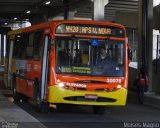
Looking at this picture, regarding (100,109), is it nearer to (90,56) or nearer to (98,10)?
(90,56)

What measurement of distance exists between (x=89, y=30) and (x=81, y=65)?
4.17ft

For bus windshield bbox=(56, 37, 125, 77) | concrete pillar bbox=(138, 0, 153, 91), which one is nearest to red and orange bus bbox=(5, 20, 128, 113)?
bus windshield bbox=(56, 37, 125, 77)

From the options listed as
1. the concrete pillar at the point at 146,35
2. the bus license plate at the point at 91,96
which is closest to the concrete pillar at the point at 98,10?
the concrete pillar at the point at 146,35

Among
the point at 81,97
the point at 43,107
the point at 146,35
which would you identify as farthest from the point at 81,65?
the point at 146,35

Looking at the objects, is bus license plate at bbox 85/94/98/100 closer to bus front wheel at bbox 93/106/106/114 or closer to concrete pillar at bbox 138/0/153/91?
bus front wheel at bbox 93/106/106/114

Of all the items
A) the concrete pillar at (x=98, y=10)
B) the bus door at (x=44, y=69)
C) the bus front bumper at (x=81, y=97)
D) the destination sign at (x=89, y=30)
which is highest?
the concrete pillar at (x=98, y=10)

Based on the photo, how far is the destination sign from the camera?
59.0 ft

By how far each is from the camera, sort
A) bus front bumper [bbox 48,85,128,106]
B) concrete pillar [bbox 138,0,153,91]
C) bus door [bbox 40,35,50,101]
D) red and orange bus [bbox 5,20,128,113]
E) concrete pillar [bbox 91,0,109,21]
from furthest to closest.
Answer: concrete pillar [bbox 91,0,109,21]
concrete pillar [bbox 138,0,153,91]
bus door [bbox 40,35,50,101]
red and orange bus [bbox 5,20,128,113]
bus front bumper [bbox 48,85,128,106]

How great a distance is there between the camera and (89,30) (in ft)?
60.0

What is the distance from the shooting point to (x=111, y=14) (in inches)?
2413

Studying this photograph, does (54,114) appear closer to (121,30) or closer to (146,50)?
(121,30)

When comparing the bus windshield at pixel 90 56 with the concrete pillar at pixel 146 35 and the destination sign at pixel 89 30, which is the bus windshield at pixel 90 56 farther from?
the concrete pillar at pixel 146 35

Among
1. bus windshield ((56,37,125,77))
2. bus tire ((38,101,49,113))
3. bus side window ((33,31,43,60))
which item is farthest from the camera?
bus side window ((33,31,43,60))

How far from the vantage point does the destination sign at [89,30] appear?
18.0m
